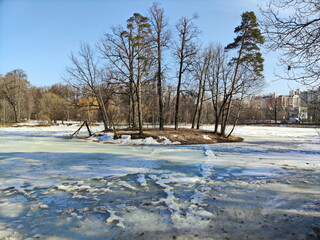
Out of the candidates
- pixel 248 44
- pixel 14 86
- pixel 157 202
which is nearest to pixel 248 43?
pixel 248 44

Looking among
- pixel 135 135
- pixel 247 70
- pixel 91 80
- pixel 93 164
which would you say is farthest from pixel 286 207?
pixel 91 80

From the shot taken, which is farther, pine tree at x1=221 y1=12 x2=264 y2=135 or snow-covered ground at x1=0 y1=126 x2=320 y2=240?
pine tree at x1=221 y1=12 x2=264 y2=135

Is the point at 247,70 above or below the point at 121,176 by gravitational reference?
above

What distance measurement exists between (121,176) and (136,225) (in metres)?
3.22

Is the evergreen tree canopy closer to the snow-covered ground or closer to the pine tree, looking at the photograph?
the pine tree

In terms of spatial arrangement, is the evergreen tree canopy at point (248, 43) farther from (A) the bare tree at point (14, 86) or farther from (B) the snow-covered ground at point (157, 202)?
(A) the bare tree at point (14, 86)

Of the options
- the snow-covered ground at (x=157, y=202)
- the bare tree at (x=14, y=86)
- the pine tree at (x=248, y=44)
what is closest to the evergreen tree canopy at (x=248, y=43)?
the pine tree at (x=248, y=44)

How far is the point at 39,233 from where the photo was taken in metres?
3.28

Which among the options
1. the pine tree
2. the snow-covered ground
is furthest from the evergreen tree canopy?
the snow-covered ground

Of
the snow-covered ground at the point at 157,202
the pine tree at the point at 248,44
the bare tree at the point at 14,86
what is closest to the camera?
the snow-covered ground at the point at 157,202

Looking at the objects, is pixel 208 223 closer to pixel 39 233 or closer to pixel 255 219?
pixel 255 219

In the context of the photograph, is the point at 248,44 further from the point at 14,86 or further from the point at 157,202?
the point at 14,86

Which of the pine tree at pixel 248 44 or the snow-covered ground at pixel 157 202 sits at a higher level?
the pine tree at pixel 248 44

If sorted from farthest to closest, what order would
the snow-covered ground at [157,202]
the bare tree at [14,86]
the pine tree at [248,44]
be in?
the bare tree at [14,86], the pine tree at [248,44], the snow-covered ground at [157,202]
